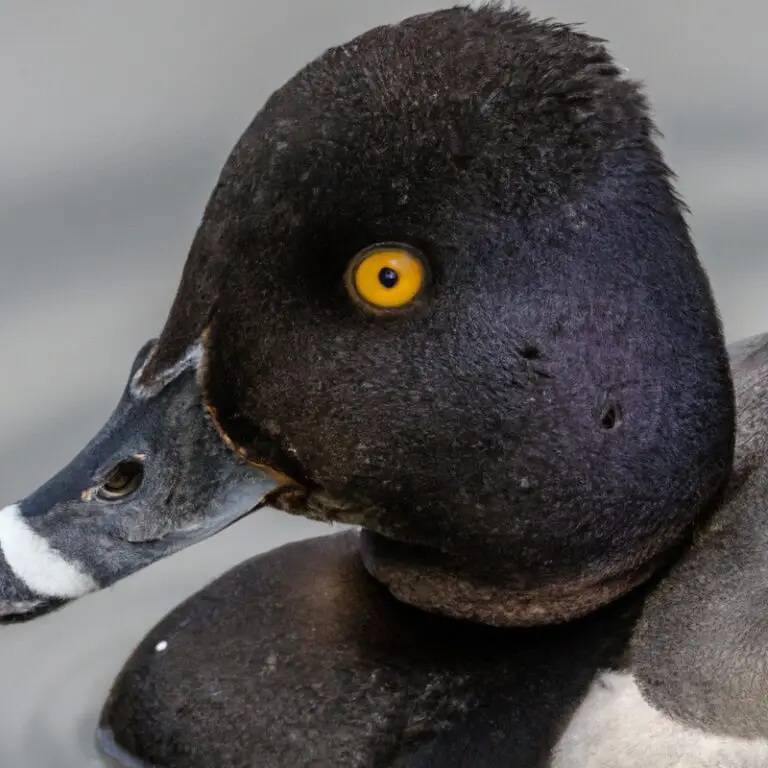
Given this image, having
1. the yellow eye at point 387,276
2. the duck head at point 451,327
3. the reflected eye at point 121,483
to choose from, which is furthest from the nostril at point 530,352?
the reflected eye at point 121,483

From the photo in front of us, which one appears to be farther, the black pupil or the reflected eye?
the reflected eye

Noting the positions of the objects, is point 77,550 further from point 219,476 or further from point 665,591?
point 665,591

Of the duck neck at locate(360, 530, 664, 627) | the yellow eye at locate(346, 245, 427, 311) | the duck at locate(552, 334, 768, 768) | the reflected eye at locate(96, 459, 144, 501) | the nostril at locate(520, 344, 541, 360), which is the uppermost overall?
the yellow eye at locate(346, 245, 427, 311)

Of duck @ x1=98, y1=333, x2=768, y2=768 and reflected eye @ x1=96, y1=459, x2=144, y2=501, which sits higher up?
reflected eye @ x1=96, y1=459, x2=144, y2=501

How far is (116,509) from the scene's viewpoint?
2.01 m

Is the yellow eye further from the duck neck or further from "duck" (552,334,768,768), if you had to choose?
"duck" (552,334,768,768)

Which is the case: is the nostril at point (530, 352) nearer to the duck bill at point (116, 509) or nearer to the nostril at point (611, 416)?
the nostril at point (611, 416)

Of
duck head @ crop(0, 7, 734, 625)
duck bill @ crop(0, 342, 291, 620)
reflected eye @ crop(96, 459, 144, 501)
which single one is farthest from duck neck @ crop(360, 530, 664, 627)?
reflected eye @ crop(96, 459, 144, 501)

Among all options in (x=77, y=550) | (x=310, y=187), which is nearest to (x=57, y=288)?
(x=77, y=550)

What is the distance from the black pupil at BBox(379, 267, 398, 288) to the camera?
1.83 m

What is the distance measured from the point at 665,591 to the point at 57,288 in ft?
4.74

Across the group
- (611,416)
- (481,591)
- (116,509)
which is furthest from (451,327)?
(116,509)

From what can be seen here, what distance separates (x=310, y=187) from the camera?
1832mm

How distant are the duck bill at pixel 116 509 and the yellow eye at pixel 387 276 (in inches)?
10.6
